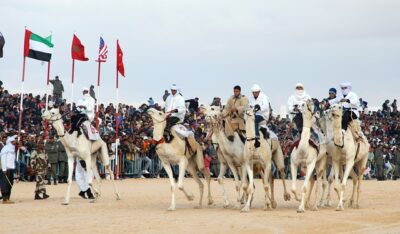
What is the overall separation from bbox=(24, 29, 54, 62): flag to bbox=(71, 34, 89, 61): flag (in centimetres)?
179

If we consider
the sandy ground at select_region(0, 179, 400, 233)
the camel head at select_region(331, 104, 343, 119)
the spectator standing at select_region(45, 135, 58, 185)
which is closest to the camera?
the sandy ground at select_region(0, 179, 400, 233)

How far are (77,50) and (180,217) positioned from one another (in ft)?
63.7

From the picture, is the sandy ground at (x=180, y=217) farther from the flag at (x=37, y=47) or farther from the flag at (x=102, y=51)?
the flag at (x=102, y=51)

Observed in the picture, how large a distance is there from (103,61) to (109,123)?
4.10 metres

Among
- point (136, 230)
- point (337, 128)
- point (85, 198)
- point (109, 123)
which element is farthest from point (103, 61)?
point (136, 230)

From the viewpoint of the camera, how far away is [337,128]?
23516 millimetres

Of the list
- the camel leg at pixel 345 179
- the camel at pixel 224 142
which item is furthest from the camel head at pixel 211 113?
the camel leg at pixel 345 179

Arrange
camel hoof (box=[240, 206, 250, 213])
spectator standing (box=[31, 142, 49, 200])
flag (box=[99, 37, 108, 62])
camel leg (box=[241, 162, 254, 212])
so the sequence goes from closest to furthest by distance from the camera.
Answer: camel hoof (box=[240, 206, 250, 213]) < camel leg (box=[241, 162, 254, 212]) < spectator standing (box=[31, 142, 49, 200]) < flag (box=[99, 37, 108, 62])

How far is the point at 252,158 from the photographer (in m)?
23.1

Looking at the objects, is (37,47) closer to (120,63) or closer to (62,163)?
(62,163)

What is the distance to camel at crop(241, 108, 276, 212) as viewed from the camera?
22656 millimetres

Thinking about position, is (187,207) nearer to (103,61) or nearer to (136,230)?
(136,230)

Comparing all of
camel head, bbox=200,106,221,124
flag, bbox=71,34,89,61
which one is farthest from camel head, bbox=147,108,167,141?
flag, bbox=71,34,89,61

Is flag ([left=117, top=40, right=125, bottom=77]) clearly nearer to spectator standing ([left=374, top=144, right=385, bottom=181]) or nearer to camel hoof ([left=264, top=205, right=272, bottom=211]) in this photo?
spectator standing ([left=374, top=144, right=385, bottom=181])
